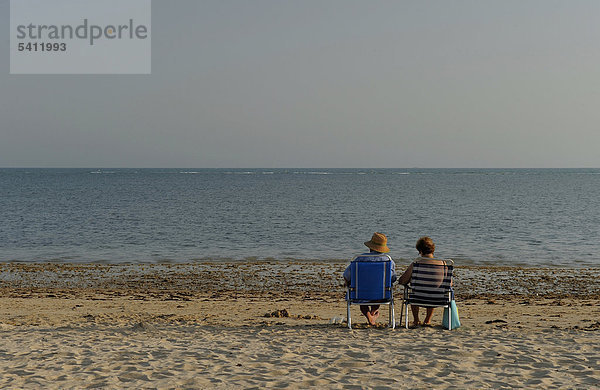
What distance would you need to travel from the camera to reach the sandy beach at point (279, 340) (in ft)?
18.2

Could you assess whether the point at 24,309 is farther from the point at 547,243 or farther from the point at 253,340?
the point at 547,243

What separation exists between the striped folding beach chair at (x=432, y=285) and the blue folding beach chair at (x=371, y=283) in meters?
0.37

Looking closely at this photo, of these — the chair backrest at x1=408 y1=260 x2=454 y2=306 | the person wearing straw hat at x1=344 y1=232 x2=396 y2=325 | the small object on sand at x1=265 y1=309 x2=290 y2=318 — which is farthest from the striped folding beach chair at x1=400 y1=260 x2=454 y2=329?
the small object on sand at x1=265 y1=309 x2=290 y2=318

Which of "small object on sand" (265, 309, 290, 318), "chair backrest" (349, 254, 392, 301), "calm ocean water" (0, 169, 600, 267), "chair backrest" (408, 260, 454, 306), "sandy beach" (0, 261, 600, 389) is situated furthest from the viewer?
"calm ocean water" (0, 169, 600, 267)

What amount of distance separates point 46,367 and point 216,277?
31.1ft

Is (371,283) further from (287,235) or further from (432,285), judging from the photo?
(287,235)

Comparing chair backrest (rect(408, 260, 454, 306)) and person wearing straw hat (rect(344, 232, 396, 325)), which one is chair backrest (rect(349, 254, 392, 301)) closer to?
person wearing straw hat (rect(344, 232, 396, 325))

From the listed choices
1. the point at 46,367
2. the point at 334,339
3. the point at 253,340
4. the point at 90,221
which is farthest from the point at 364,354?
the point at 90,221

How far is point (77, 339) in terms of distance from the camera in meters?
7.32

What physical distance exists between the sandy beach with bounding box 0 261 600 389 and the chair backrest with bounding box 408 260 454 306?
0.43 m

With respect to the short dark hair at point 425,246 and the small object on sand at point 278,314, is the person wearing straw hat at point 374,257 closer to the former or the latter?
the short dark hair at point 425,246

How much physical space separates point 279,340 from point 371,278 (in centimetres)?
160

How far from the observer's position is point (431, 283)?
780cm

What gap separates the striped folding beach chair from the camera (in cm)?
Result: 774
